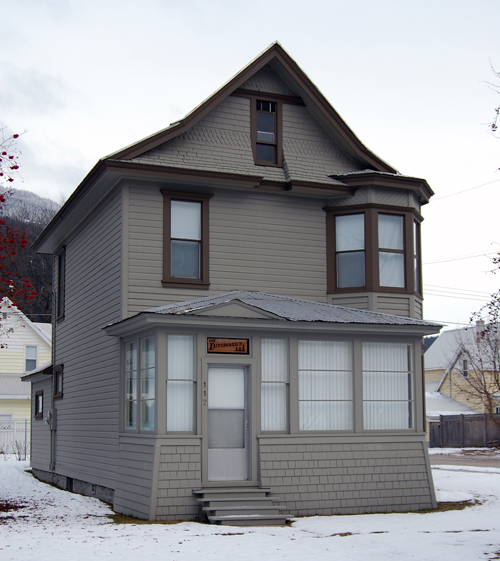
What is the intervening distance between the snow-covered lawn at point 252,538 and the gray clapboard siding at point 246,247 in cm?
461

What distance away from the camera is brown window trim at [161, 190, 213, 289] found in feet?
54.9

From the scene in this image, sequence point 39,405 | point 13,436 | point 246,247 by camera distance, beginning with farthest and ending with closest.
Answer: point 13,436, point 39,405, point 246,247

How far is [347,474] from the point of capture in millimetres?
15578

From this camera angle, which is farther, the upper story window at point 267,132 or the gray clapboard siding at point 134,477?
the upper story window at point 267,132

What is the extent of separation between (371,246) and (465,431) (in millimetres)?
28542

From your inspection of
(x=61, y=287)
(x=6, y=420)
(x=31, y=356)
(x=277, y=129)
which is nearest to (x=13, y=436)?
(x=6, y=420)

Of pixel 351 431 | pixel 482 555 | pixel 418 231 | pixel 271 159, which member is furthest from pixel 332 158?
pixel 482 555

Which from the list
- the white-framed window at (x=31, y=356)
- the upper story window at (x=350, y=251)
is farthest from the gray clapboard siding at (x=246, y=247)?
the white-framed window at (x=31, y=356)

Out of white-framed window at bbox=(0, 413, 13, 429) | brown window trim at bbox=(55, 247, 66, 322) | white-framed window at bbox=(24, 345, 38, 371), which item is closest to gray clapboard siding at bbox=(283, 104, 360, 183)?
brown window trim at bbox=(55, 247, 66, 322)

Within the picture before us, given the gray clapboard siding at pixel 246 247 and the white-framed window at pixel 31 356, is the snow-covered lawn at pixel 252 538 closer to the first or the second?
the gray clapboard siding at pixel 246 247

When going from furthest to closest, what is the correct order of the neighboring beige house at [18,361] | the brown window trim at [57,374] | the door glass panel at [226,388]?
→ the neighboring beige house at [18,361]
the brown window trim at [57,374]
the door glass panel at [226,388]

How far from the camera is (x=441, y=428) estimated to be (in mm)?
44750

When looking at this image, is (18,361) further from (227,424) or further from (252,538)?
(252,538)

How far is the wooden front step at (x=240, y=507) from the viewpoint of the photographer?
13672 millimetres
